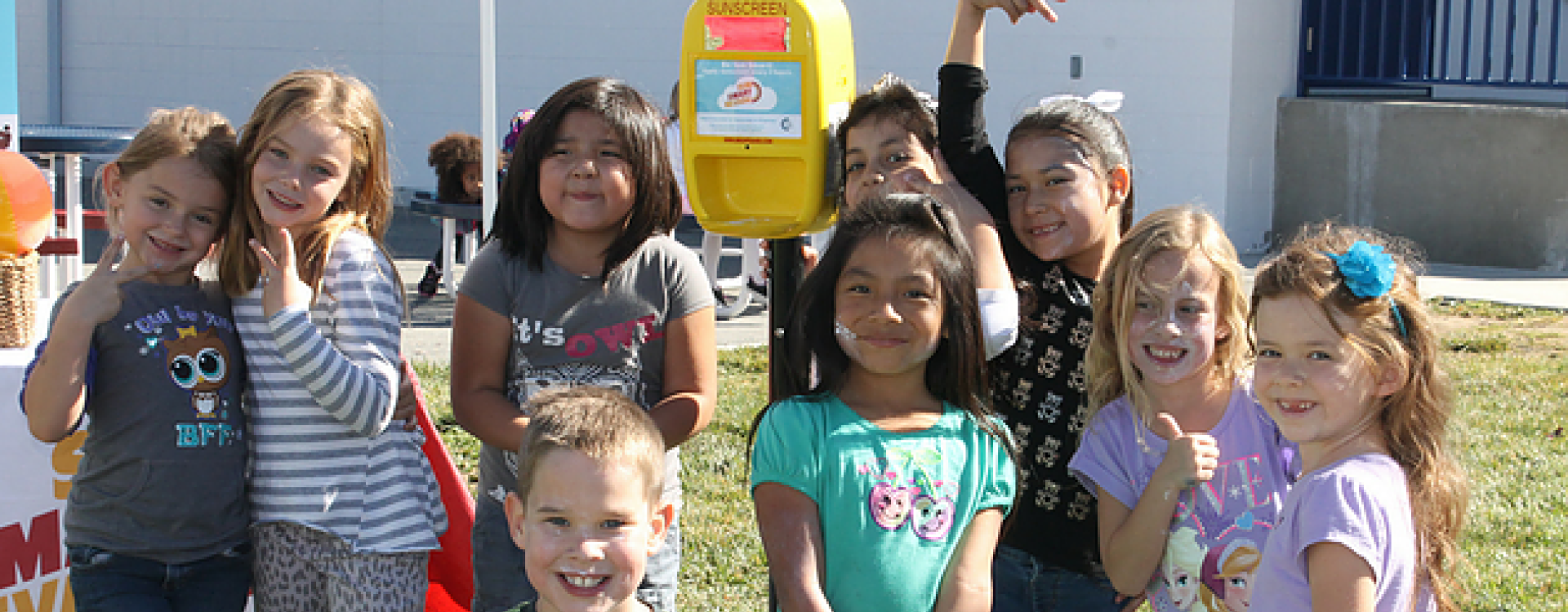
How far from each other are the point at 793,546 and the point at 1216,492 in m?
0.78

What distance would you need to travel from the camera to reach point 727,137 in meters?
2.79

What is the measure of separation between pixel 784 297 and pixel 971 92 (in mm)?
561

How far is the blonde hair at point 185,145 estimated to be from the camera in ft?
8.67

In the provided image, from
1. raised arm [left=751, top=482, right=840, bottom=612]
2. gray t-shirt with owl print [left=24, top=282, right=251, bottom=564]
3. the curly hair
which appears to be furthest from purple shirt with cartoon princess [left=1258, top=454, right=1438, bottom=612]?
the curly hair

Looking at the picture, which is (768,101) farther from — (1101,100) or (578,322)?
(1101,100)

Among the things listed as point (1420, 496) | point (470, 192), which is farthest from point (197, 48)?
point (1420, 496)

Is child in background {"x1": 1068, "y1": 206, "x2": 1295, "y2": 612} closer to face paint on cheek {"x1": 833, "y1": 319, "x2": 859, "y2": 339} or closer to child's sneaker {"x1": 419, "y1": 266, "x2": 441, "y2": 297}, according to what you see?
face paint on cheek {"x1": 833, "y1": 319, "x2": 859, "y2": 339}

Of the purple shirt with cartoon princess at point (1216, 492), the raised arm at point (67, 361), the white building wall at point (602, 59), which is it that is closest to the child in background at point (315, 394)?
the raised arm at point (67, 361)

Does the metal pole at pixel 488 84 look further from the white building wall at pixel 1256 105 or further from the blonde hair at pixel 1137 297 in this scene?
the white building wall at pixel 1256 105

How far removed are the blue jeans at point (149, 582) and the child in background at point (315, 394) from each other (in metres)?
0.07

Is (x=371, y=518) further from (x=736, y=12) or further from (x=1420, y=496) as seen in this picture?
(x=1420, y=496)

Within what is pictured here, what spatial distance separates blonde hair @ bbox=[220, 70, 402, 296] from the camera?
265 cm

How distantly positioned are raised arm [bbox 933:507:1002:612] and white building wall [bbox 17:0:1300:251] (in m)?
8.75

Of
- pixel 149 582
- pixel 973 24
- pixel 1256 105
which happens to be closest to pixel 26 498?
pixel 149 582
